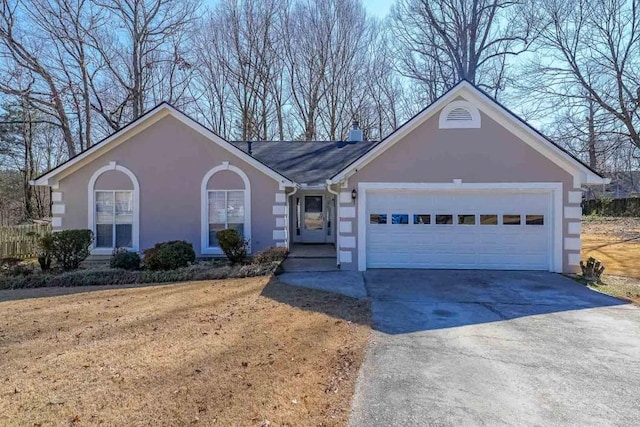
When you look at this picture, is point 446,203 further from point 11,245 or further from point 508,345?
A: point 11,245

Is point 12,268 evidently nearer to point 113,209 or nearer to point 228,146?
point 113,209

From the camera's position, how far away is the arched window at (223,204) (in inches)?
512

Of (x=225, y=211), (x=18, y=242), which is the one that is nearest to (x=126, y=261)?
(x=225, y=211)

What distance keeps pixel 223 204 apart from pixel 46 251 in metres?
5.00

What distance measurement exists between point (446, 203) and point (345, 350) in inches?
289

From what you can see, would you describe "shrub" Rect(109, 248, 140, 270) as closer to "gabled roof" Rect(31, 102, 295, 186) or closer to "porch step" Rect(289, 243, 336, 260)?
"gabled roof" Rect(31, 102, 295, 186)

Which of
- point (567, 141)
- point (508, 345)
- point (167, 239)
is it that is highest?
point (567, 141)

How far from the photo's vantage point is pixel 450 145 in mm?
11469

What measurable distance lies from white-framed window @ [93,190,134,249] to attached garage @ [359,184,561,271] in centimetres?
745

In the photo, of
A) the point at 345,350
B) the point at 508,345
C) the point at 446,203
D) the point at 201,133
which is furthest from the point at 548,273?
the point at 201,133

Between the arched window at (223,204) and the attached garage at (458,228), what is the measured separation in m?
3.87

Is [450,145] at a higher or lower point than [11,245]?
higher

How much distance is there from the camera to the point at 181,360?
494 cm

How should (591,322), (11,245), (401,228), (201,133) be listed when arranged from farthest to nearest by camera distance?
(11,245) < (201,133) < (401,228) < (591,322)
